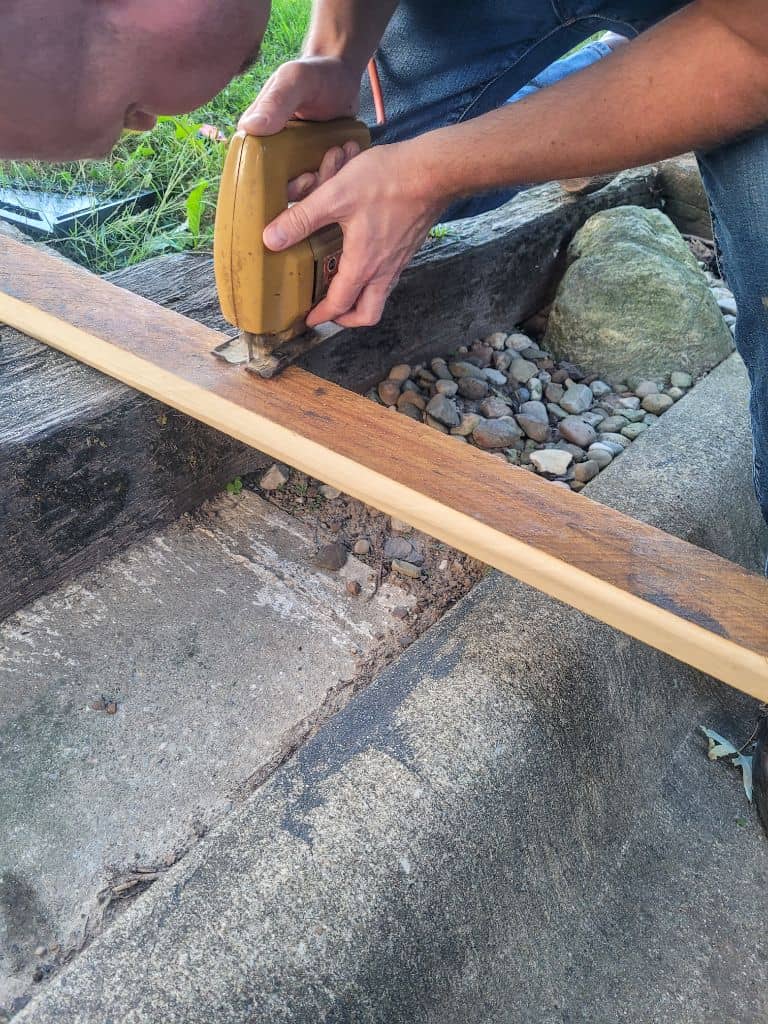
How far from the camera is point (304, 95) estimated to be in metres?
1.56

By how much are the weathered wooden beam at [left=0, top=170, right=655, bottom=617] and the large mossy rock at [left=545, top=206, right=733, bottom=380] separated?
0.92 feet

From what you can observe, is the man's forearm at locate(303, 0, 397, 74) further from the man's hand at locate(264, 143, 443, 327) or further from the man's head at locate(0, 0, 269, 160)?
the man's head at locate(0, 0, 269, 160)

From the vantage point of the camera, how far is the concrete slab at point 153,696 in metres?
1.36

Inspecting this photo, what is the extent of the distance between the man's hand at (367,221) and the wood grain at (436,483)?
0.73ft

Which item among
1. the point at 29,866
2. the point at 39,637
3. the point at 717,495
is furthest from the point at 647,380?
the point at 29,866

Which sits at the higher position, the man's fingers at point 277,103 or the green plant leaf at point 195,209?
the man's fingers at point 277,103

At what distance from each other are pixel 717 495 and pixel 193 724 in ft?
4.52

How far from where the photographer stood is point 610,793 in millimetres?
1568

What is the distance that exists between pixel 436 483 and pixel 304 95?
0.81 metres

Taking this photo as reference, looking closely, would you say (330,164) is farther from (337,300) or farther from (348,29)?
(348,29)

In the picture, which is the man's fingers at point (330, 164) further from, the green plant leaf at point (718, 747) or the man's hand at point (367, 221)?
the green plant leaf at point (718, 747)

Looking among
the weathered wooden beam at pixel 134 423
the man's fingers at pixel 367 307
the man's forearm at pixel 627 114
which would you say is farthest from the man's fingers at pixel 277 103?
the weathered wooden beam at pixel 134 423

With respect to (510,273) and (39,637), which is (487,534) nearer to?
(39,637)

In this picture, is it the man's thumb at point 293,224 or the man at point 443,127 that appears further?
the man's thumb at point 293,224
